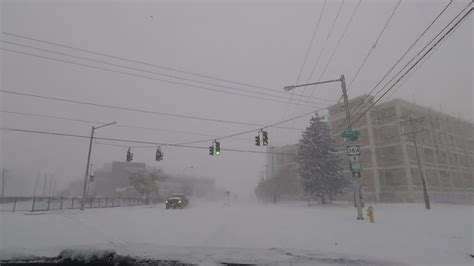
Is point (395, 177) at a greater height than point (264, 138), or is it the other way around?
point (264, 138)

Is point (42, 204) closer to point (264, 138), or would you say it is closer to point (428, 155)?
point (264, 138)

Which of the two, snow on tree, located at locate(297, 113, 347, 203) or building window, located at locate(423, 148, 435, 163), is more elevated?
building window, located at locate(423, 148, 435, 163)

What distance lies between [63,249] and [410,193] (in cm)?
5156

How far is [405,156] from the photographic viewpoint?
162ft

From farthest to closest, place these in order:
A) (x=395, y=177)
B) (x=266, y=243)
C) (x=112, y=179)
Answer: (x=112, y=179)
(x=395, y=177)
(x=266, y=243)

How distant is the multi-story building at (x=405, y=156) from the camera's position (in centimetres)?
4950

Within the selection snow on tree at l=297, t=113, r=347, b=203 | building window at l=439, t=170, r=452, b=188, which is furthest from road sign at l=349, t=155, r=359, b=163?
building window at l=439, t=170, r=452, b=188

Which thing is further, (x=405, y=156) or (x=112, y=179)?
(x=112, y=179)

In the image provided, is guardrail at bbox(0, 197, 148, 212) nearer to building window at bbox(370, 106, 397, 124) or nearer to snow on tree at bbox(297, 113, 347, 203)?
snow on tree at bbox(297, 113, 347, 203)

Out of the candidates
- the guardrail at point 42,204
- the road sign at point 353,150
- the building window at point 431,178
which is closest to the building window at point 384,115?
the building window at point 431,178

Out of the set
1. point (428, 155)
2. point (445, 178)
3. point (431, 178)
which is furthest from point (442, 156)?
point (431, 178)

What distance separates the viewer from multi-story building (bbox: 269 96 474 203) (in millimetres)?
49500

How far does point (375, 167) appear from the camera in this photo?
5347 centimetres

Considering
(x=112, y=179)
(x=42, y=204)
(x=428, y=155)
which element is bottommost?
(x=42, y=204)
